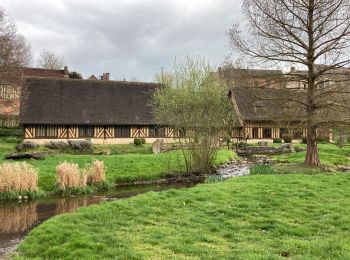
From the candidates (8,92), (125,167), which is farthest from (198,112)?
(8,92)

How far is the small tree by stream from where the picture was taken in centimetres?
2012

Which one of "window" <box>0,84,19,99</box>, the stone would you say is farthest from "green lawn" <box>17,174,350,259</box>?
"window" <box>0,84,19,99</box>

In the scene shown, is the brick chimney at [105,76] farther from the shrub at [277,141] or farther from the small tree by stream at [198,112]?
the small tree by stream at [198,112]

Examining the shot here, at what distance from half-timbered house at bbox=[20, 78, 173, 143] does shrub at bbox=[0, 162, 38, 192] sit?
20896 mm

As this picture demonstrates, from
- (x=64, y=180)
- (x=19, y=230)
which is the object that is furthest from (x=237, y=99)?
(x=19, y=230)

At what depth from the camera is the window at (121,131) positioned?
3853 cm

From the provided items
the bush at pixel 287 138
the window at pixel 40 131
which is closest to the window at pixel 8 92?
the window at pixel 40 131

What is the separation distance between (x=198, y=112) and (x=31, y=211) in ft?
32.2

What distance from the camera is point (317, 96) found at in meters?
18.8

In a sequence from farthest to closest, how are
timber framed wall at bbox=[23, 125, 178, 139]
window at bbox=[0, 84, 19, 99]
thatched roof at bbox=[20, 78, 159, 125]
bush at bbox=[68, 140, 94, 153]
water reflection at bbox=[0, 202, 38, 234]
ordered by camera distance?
window at bbox=[0, 84, 19, 99] < thatched roof at bbox=[20, 78, 159, 125] < timber framed wall at bbox=[23, 125, 178, 139] < bush at bbox=[68, 140, 94, 153] < water reflection at bbox=[0, 202, 38, 234]

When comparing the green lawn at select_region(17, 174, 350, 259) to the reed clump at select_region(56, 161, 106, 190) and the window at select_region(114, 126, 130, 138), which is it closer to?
the reed clump at select_region(56, 161, 106, 190)

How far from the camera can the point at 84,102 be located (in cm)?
3884

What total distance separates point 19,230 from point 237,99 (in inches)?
1514

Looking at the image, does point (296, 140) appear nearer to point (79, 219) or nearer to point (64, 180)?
point (64, 180)
